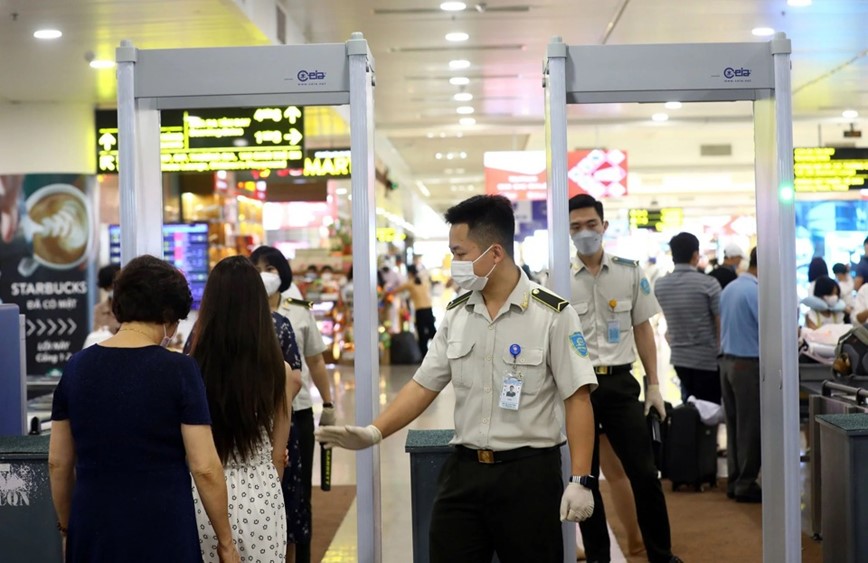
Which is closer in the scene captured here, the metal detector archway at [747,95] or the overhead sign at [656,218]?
the metal detector archway at [747,95]

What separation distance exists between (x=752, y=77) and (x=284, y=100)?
1.78 m

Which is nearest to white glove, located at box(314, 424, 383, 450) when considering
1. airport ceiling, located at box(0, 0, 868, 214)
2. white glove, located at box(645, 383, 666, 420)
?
white glove, located at box(645, 383, 666, 420)

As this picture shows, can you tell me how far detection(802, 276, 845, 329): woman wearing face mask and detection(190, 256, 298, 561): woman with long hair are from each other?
7.64 m

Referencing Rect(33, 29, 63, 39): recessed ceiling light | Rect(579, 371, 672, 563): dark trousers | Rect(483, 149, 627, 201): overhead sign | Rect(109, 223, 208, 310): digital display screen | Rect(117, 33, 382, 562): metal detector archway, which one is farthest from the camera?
Rect(483, 149, 627, 201): overhead sign

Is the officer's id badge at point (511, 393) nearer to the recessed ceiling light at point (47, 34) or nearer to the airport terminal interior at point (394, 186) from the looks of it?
the airport terminal interior at point (394, 186)

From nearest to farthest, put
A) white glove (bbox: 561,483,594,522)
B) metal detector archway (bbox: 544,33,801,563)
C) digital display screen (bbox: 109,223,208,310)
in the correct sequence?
white glove (bbox: 561,483,594,522)
metal detector archway (bbox: 544,33,801,563)
digital display screen (bbox: 109,223,208,310)

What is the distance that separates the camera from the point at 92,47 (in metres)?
9.62

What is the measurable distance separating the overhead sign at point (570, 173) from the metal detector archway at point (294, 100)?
1202 cm

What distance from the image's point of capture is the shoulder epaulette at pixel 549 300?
132 inches

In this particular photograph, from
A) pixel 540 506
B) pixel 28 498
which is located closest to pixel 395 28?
pixel 28 498

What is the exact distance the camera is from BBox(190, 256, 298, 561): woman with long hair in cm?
341

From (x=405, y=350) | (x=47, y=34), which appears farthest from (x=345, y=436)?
(x=405, y=350)

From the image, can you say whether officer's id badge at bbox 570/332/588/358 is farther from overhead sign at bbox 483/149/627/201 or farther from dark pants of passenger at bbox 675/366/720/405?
overhead sign at bbox 483/149/627/201

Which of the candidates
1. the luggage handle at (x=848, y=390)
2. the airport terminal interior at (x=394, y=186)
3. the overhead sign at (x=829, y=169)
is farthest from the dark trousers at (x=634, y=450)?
the overhead sign at (x=829, y=169)
